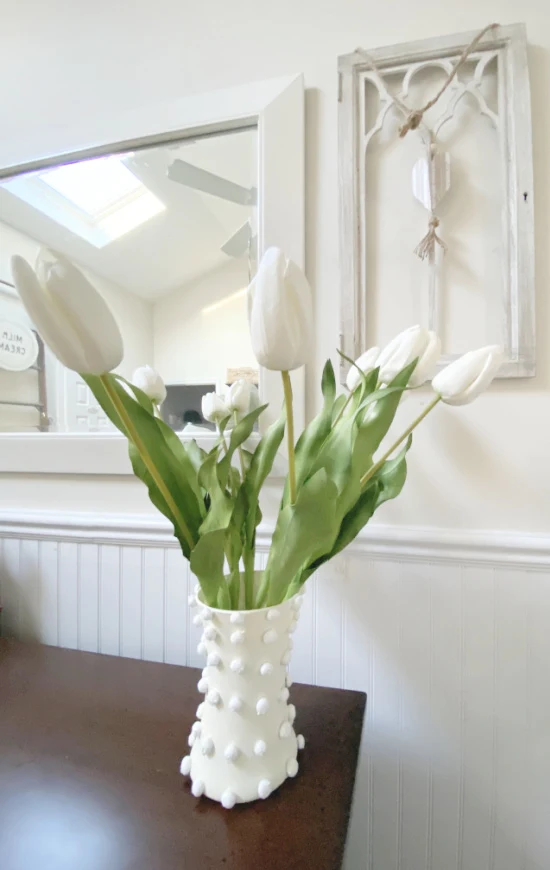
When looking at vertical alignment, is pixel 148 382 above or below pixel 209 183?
below

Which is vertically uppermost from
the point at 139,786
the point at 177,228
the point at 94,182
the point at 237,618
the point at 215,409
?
the point at 94,182

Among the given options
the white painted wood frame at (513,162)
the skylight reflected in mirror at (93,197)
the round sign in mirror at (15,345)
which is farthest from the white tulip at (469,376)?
the round sign in mirror at (15,345)

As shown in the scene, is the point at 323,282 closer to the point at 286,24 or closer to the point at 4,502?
the point at 286,24

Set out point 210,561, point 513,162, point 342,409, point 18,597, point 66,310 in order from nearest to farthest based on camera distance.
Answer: point 66,310 < point 210,561 < point 342,409 < point 513,162 < point 18,597

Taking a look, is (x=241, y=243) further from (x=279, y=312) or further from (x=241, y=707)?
(x=241, y=707)

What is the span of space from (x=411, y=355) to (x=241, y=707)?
0.45 m

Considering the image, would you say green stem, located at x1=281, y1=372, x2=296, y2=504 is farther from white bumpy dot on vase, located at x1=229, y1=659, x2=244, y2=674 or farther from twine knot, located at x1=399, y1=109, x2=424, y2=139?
twine knot, located at x1=399, y1=109, x2=424, y2=139

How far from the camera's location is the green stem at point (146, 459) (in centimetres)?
43

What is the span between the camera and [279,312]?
0.39m

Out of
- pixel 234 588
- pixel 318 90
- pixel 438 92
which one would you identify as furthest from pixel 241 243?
pixel 234 588

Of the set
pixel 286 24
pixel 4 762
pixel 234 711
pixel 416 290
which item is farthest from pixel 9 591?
pixel 286 24

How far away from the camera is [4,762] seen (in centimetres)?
57

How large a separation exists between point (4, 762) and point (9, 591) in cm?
49

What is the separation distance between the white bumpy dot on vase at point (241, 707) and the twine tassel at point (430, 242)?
618mm
